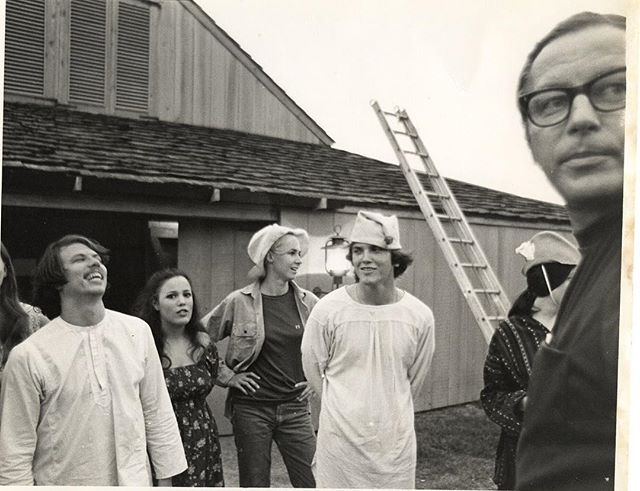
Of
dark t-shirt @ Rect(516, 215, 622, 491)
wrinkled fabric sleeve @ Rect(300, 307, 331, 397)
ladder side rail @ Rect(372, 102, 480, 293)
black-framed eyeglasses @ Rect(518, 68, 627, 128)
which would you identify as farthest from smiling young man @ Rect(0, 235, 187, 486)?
black-framed eyeglasses @ Rect(518, 68, 627, 128)

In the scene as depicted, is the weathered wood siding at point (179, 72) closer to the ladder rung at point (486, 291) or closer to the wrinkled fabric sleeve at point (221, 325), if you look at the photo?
the wrinkled fabric sleeve at point (221, 325)

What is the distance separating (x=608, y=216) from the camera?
7.36ft

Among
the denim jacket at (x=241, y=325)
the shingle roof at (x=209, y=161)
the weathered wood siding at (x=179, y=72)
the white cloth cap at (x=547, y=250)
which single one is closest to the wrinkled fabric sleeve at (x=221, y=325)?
the denim jacket at (x=241, y=325)

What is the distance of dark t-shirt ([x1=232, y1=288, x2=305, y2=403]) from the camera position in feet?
7.56

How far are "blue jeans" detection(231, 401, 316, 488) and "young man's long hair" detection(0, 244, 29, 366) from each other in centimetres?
74

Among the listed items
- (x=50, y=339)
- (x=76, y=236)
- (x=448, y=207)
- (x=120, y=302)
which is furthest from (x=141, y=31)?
(x=448, y=207)

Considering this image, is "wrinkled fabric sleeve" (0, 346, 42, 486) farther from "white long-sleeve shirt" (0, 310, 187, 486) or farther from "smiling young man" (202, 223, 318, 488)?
"smiling young man" (202, 223, 318, 488)

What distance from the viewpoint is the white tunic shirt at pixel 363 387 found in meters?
2.31

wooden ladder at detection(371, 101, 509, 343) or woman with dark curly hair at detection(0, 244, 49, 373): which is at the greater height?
wooden ladder at detection(371, 101, 509, 343)

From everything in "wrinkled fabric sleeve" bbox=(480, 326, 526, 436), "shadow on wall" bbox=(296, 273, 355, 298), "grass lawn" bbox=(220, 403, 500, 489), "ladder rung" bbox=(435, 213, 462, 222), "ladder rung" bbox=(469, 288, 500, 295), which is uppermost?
"ladder rung" bbox=(435, 213, 462, 222)

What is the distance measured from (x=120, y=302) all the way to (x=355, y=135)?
993 millimetres

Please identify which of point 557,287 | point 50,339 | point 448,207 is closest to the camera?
point 50,339

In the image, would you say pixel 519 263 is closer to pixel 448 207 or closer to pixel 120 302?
pixel 448 207

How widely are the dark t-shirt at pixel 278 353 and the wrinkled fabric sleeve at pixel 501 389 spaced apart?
0.65 m
